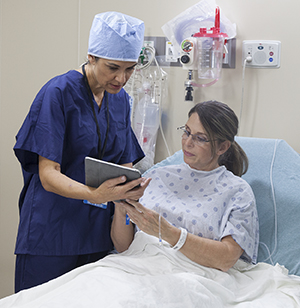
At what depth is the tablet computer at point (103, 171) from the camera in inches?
47.9

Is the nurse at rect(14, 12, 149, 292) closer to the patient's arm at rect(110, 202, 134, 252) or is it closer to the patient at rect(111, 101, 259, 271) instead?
the patient's arm at rect(110, 202, 134, 252)

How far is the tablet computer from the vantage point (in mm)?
1218

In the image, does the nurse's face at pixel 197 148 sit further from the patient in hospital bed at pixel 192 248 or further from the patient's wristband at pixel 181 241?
the patient's wristband at pixel 181 241

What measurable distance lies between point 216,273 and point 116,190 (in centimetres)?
51

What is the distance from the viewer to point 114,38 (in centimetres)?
144

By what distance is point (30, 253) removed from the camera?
1.50m

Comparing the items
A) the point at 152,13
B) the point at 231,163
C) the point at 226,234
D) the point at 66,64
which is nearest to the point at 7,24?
the point at 66,64

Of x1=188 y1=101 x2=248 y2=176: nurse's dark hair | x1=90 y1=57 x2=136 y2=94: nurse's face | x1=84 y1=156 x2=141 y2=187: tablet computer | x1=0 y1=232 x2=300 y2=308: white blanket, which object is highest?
x1=90 y1=57 x2=136 y2=94: nurse's face

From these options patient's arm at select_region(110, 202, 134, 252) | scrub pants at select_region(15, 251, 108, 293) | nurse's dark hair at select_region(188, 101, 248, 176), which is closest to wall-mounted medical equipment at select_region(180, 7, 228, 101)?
nurse's dark hair at select_region(188, 101, 248, 176)

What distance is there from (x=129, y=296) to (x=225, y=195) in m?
0.61

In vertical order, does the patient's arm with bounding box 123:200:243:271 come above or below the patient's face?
below

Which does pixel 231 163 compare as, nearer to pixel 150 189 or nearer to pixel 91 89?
pixel 150 189

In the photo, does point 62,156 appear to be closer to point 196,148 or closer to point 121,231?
point 121,231

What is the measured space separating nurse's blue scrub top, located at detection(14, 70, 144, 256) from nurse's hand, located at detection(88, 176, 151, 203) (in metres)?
0.23
